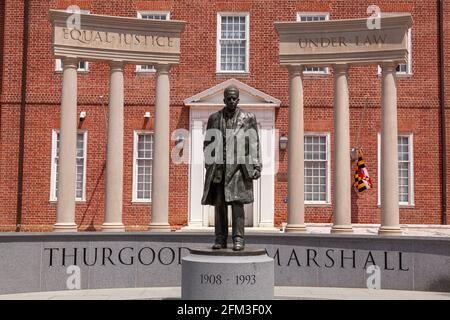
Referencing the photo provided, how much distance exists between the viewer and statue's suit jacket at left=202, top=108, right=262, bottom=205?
390 inches

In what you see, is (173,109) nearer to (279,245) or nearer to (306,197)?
(306,197)

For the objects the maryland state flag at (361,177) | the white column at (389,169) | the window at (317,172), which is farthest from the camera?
the window at (317,172)

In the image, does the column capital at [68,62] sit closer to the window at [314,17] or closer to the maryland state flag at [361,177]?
the window at [314,17]

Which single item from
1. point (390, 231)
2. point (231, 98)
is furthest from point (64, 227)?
point (390, 231)

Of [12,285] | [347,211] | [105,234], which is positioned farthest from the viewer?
[347,211]

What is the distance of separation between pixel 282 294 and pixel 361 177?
1118 centimetres

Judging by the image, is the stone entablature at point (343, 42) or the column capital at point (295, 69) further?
the column capital at point (295, 69)

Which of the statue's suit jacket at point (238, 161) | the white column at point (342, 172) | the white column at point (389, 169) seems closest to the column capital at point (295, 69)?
the white column at point (342, 172)

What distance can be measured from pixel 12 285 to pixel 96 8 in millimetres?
13837

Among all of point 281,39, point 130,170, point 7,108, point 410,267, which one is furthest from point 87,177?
point 410,267

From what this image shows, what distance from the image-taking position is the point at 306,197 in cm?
2314

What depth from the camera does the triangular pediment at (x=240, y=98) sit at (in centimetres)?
2302

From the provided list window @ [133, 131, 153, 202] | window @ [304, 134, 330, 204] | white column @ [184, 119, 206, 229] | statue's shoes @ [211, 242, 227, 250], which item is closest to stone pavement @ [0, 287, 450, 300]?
statue's shoes @ [211, 242, 227, 250]

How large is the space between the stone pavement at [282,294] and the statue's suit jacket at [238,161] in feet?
8.60
